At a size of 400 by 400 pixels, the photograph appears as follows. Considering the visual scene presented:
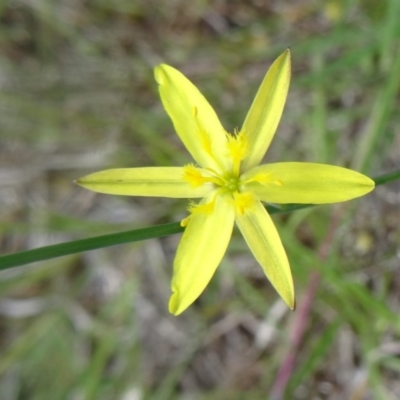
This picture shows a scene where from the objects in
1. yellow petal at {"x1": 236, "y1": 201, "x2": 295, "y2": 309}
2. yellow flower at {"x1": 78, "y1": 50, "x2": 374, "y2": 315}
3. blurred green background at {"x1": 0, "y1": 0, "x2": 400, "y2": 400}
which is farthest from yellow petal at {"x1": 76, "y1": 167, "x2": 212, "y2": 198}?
blurred green background at {"x1": 0, "y1": 0, "x2": 400, "y2": 400}

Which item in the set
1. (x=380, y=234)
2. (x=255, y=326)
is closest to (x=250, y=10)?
(x=380, y=234)

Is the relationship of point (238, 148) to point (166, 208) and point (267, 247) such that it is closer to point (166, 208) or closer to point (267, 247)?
point (267, 247)

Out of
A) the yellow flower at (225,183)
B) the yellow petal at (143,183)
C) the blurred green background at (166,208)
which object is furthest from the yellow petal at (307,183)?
the blurred green background at (166,208)

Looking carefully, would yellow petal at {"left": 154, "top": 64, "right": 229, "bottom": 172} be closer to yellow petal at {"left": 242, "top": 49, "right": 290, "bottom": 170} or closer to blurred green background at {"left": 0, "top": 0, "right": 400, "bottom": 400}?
yellow petal at {"left": 242, "top": 49, "right": 290, "bottom": 170}

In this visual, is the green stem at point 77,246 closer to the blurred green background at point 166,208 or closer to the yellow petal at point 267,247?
the yellow petal at point 267,247

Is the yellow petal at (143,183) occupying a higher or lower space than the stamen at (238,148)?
lower

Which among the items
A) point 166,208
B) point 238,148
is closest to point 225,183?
point 238,148

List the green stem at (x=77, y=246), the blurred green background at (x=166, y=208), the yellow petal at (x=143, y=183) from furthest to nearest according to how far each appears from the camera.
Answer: the blurred green background at (x=166, y=208) → the yellow petal at (x=143, y=183) → the green stem at (x=77, y=246)

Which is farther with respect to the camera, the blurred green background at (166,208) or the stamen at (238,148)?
the blurred green background at (166,208)
